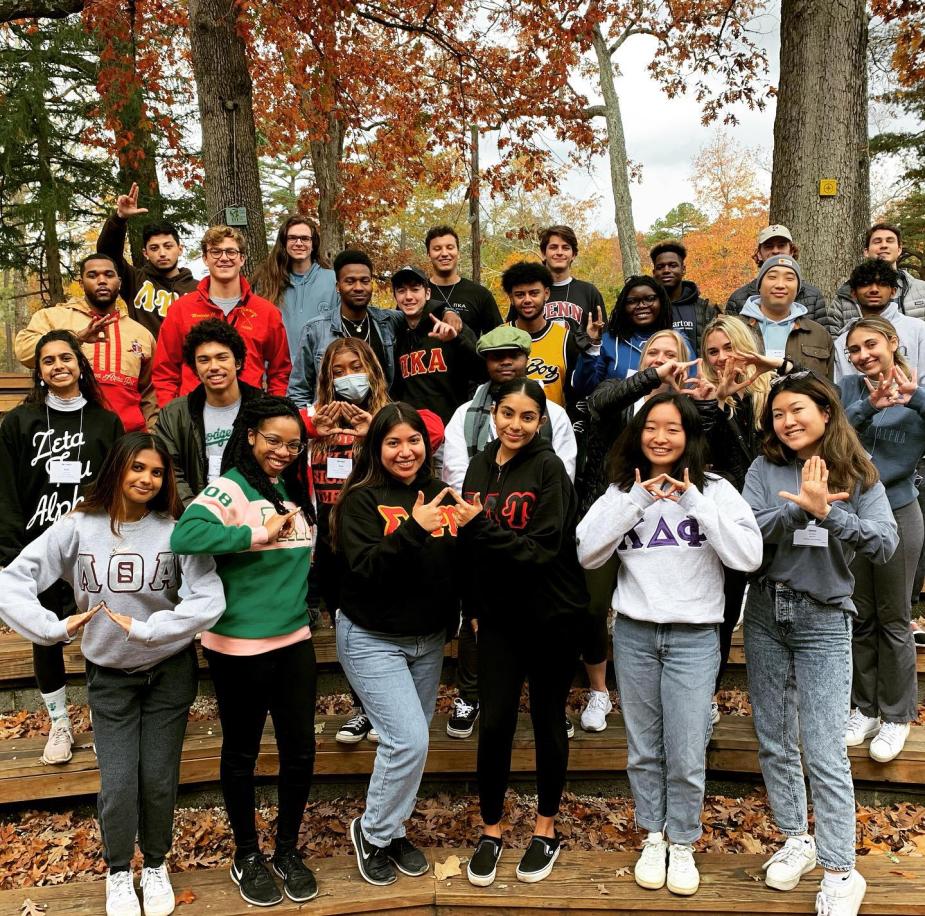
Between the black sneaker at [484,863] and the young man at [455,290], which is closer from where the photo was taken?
the black sneaker at [484,863]

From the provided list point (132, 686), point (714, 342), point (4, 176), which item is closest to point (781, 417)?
point (714, 342)

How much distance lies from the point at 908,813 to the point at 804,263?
4286 mm

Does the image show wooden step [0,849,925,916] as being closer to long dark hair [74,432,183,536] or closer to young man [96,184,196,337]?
long dark hair [74,432,183,536]

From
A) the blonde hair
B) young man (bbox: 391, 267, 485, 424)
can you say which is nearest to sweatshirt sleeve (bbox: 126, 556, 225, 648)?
young man (bbox: 391, 267, 485, 424)

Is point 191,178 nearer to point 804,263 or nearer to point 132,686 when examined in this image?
point 804,263

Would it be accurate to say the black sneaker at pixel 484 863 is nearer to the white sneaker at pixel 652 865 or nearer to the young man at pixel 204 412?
the white sneaker at pixel 652 865

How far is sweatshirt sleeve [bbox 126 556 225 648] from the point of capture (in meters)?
2.78

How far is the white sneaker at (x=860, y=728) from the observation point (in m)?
3.64

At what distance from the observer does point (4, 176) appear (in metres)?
15.1

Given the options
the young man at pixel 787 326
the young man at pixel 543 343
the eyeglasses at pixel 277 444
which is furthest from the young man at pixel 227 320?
the young man at pixel 787 326

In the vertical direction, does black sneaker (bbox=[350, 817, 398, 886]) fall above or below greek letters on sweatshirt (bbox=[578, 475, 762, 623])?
below

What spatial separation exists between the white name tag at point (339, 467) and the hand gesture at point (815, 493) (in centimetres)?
216

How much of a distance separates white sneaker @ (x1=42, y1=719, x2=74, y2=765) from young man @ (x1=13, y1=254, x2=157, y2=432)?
1763 mm

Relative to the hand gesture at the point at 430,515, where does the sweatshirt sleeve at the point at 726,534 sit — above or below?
below
